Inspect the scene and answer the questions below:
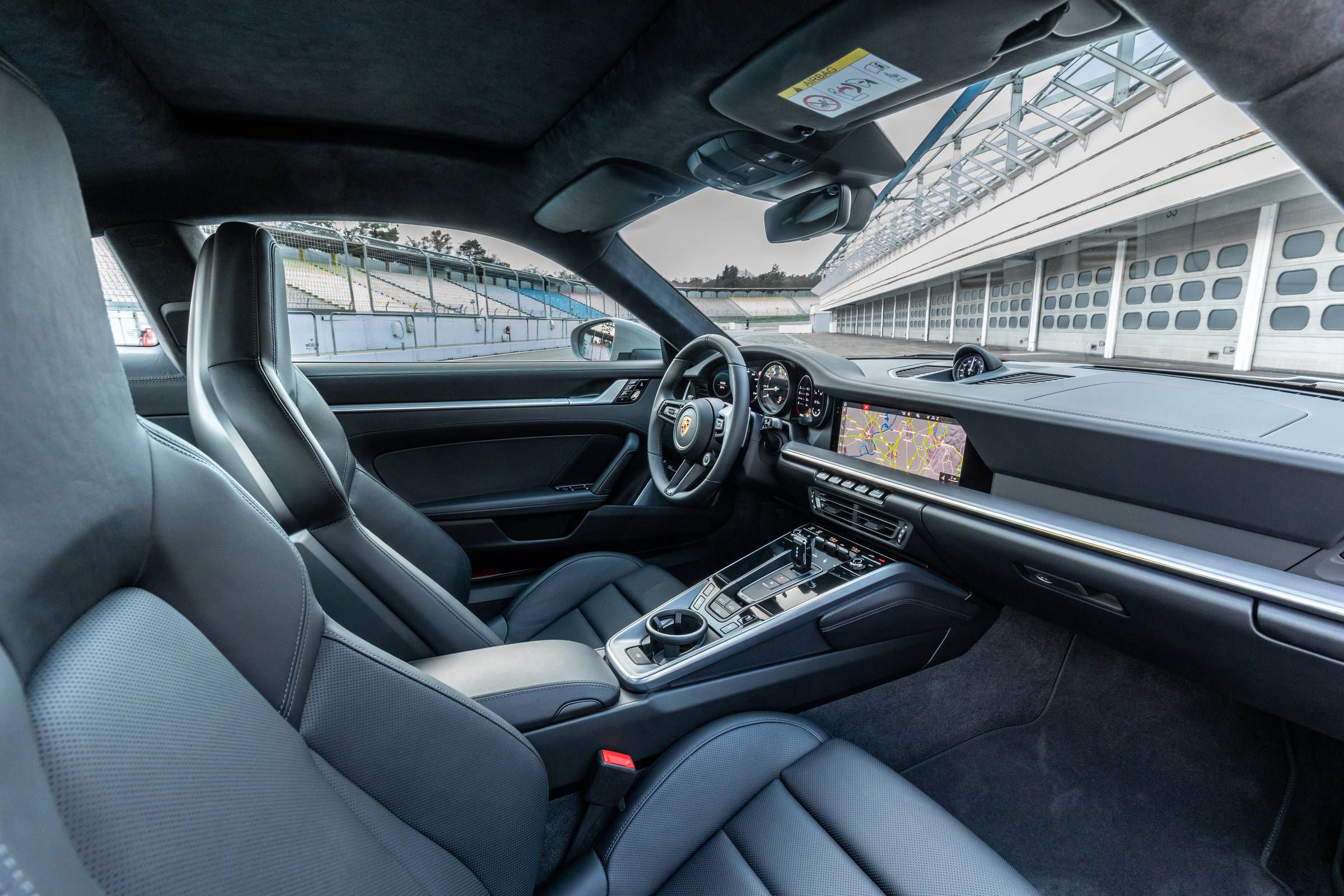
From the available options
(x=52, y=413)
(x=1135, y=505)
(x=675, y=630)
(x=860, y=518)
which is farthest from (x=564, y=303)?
(x=52, y=413)

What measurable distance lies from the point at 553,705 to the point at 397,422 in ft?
5.77

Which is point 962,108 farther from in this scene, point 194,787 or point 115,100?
point 115,100

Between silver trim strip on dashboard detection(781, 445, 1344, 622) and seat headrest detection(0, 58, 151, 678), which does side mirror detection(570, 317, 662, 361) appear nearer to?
silver trim strip on dashboard detection(781, 445, 1344, 622)

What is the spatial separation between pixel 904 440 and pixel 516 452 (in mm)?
1710

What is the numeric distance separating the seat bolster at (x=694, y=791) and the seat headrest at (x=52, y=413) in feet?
3.16

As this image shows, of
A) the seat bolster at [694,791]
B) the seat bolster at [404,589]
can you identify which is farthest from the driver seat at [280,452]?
the seat bolster at [694,791]

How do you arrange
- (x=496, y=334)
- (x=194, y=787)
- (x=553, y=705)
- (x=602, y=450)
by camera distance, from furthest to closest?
(x=496, y=334) < (x=602, y=450) < (x=553, y=705) < (x=194, y=787)

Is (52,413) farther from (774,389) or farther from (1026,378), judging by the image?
(774,389)

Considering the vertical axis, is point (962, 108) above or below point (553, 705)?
above

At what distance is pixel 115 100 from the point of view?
57.5 inches

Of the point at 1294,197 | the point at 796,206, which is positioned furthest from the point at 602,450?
the point at 1294,197

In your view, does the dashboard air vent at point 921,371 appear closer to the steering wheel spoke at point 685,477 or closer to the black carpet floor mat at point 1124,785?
the steering wheel spoke at point 685,477

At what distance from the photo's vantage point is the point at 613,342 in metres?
3.22

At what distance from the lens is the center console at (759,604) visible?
1.59m
